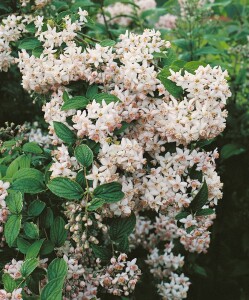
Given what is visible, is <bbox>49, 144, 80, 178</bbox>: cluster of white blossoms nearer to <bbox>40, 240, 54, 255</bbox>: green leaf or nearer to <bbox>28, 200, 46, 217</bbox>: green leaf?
<bbox>28, 200, 46, 217</bbox>: green leaf

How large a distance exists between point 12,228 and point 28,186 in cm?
16

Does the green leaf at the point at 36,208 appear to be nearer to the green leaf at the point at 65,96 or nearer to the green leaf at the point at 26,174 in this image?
the green leaf at the point at 26,174

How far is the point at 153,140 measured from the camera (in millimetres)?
1890

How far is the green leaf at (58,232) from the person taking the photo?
1796mm

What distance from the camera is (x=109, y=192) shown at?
1.67 meters

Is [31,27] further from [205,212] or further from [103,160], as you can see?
[205,212]

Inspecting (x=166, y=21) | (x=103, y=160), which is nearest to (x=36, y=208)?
(x=103, y=160)

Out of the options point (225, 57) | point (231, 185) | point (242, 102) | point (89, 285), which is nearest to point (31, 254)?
point (89, 285)

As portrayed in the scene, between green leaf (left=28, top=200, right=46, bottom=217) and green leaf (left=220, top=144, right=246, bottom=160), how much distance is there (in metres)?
1.39

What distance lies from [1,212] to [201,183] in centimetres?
75

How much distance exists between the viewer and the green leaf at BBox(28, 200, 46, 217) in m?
1.79

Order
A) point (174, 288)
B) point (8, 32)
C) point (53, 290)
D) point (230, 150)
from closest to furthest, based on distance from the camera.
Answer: point (53, 290) → point (8, 32) → point (174, 288) → point (230, 150)

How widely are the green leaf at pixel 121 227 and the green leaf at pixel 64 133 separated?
1.16ft

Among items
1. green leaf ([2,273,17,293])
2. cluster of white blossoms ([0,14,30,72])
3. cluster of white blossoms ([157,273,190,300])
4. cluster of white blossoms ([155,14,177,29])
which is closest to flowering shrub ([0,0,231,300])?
green leaf ([2,273,17,293])
